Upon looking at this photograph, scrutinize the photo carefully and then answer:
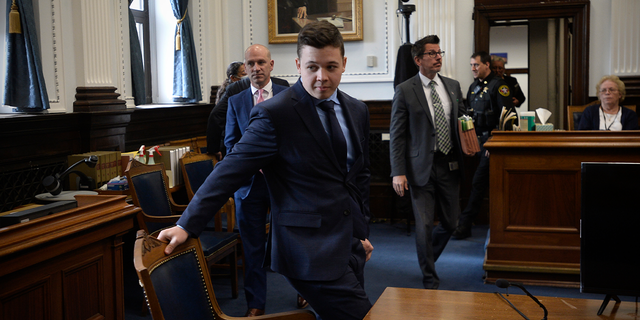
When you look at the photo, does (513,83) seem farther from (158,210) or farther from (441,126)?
(158,210)

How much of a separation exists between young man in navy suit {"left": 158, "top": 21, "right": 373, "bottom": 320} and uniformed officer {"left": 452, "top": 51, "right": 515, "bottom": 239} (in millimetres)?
→ 3849

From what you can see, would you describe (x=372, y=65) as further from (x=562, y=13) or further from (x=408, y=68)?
(x=562, y=13)

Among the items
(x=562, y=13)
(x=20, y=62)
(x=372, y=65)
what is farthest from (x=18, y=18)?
(x=562, y=13)

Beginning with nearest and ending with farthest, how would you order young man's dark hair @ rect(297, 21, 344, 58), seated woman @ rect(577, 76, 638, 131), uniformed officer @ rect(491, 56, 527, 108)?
young man's dark hair @ rect(297, 21, 344, 58) → seated woman @ rect(577, 76, 638, 131) → uniformed officer @ rect(491, 56, 527, 108)

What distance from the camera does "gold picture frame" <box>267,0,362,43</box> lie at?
6383 mm

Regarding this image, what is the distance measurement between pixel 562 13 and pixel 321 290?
17.3 ft

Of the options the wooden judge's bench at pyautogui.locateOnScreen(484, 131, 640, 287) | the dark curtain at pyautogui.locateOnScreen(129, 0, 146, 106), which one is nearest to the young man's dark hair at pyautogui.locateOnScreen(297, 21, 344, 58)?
the wooden judge's bench at pyautogui.locateOnScreen(484, 131, 640, 287)

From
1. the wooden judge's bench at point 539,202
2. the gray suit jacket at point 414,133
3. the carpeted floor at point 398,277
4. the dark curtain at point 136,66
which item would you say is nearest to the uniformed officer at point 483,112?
the carpeted floor at point 398,277

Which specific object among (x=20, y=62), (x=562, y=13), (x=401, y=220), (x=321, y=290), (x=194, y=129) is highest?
(x=562, y=13)

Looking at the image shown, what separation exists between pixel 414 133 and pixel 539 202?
107 cm

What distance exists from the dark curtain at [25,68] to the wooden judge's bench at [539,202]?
3.21 m

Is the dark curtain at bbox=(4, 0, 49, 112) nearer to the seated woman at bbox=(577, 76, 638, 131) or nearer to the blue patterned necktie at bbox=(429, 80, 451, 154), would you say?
the blue patterned necktie at bbox=(429, 80, 451, 154)

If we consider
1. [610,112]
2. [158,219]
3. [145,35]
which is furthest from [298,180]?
[145,35]

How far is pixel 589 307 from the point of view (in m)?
1.61
